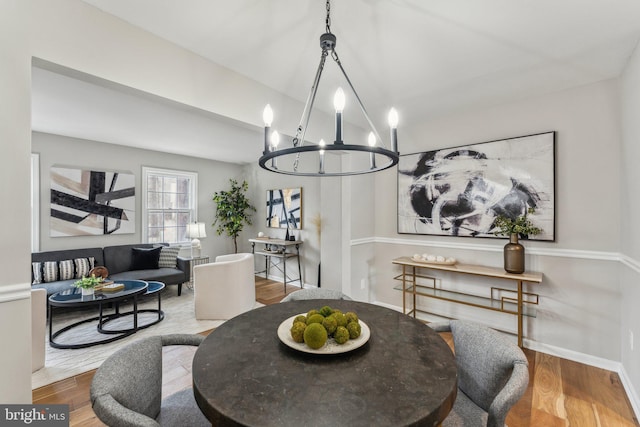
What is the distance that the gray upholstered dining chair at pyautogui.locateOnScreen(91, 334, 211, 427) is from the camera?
856mm

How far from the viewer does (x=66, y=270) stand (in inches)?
147

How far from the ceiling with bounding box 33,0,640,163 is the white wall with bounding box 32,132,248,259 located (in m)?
1.35

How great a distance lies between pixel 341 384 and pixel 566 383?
7.82ft

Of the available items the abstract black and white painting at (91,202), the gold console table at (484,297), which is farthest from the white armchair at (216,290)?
the abstract black and white painting at (91,202)

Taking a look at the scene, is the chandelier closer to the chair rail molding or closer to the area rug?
the chair rail molding

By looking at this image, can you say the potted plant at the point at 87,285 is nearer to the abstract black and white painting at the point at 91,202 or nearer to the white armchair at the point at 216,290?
the white armchair at the point at 216,290

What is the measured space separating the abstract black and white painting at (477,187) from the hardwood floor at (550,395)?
1137 mm

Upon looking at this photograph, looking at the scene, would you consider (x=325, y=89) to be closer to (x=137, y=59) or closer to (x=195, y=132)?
(x=137, y=59)

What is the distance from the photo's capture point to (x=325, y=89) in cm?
260

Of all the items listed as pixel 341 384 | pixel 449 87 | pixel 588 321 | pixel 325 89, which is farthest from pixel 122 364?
pixel 588 321

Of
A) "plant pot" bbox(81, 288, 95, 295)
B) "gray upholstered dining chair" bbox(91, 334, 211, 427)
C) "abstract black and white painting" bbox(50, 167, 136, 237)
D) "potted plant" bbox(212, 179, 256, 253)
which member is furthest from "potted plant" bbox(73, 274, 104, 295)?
"potted plant" bbox(212, 179, 256, 253)

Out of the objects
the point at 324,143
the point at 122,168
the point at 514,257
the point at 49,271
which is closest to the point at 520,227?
the point at 514,257

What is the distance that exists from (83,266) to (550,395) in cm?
531

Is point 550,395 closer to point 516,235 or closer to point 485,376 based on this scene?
point 516,235
